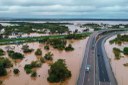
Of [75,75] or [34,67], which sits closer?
[75,75]

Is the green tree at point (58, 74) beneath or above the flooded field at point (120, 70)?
above

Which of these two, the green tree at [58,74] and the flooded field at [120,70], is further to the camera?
the flooded field at [120,70]

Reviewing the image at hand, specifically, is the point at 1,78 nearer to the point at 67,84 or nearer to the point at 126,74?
the point at 67,84

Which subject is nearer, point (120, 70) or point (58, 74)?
point (58, 74)

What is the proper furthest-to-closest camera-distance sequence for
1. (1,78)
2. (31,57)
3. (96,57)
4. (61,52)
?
(61,52), (31,57), (96,57), (1,78)

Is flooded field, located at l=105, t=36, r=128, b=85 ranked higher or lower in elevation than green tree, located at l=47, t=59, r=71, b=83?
lower

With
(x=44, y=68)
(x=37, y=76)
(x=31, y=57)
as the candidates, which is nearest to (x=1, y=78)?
(x=37, y=76)

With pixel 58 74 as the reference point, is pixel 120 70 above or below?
below

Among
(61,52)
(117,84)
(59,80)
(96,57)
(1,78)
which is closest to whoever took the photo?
(117,84)

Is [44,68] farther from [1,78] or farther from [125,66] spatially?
[125,66]

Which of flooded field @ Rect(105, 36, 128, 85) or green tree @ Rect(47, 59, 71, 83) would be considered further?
flooded field @ Rect(105, 36, 128, 85)
